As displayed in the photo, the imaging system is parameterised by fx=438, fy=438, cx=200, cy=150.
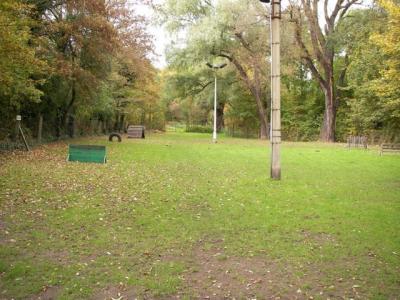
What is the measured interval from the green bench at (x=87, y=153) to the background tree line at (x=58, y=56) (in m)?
3.02

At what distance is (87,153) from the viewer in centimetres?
1519

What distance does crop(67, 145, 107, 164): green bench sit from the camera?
15078 millimetres

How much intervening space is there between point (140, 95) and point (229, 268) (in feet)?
121

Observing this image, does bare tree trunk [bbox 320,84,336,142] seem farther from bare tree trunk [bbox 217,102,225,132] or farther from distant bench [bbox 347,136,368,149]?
bare tree trunk [bbox 217,102,225,132]

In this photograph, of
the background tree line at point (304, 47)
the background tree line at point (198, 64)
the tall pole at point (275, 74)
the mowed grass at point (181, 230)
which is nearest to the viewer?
the mowed grass at point (181, 230)

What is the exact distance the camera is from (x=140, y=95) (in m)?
41.2

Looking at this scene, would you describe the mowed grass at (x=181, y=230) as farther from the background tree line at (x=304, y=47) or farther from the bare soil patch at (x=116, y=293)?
the background tree line at (x=304, y=47)

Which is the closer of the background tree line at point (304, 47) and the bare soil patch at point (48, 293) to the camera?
the bare soil patch at point (48, 293)

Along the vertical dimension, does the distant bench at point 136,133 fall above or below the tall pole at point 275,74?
below

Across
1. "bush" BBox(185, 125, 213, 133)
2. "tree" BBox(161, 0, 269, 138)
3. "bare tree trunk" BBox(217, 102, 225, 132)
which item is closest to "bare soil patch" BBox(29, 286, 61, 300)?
"tree" BBox(161, 0, 269, 138)

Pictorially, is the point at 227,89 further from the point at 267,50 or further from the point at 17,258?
the point at 17,258

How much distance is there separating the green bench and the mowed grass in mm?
2323

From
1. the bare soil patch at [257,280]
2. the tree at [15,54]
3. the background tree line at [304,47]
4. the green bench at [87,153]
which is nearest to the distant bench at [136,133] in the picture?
the background tree line at [304,47]

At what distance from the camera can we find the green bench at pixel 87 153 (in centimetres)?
1508
